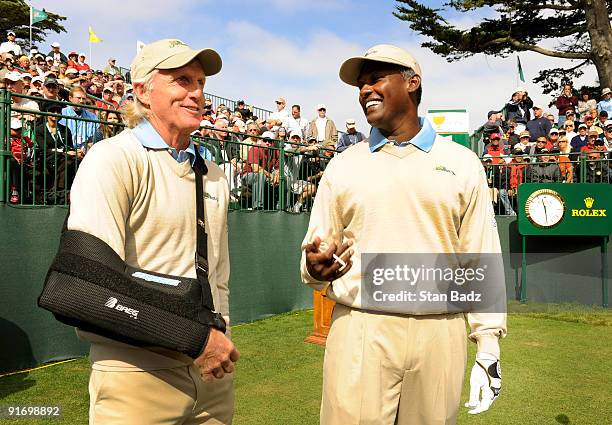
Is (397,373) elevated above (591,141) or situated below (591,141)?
below

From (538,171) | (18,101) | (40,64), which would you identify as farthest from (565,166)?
(40,64)

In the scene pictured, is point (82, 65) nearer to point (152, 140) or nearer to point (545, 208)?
point (545, 208)

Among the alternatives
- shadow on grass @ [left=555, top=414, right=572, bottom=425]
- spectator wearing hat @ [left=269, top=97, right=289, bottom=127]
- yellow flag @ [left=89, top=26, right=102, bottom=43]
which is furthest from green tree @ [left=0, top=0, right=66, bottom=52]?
shadow on grass @ [left=555, top=414, right=572, bottom=425]

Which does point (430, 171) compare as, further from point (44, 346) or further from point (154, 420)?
point (44, 346)

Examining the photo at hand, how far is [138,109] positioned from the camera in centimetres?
259

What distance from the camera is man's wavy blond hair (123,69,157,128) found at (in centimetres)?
254

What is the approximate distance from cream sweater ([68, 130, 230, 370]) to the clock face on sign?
39.4 feet

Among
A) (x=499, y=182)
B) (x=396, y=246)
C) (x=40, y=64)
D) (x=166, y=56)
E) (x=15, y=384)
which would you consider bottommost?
(x=15, y=384)

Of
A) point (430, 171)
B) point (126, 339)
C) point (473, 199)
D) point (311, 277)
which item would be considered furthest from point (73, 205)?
point (473, 199)

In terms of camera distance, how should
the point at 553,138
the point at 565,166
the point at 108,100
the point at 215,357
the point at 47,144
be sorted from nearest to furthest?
the point at 215,357 → the point at 47,144 → the point at 108,100 → the point at 565,166 → the point at 553,138

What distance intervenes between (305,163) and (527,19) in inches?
688

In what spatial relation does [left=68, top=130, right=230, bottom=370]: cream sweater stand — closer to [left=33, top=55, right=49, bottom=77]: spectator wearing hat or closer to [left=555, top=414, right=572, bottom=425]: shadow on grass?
[left=555, top=414, right=572, bottom=425]: shadow on grass

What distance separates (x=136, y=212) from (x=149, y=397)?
688 millimetres

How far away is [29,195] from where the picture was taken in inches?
285
